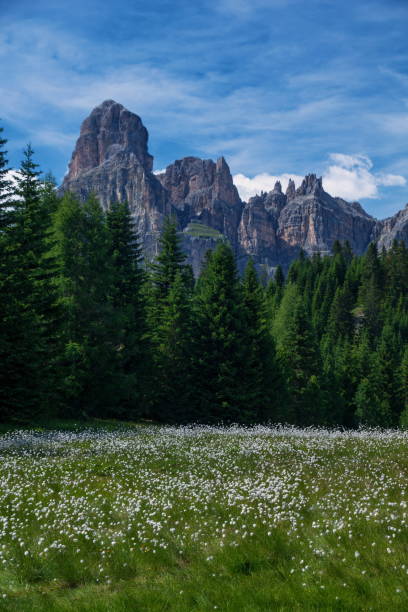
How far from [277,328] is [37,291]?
63.9 m

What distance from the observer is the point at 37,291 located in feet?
97.3

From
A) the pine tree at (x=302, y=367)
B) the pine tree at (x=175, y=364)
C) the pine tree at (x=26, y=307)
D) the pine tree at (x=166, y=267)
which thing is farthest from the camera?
the pine tree at (x=302, y=367)

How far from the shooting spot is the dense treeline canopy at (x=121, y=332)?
2809 centimetres

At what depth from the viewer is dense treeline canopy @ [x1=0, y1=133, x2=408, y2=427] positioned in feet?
92.2

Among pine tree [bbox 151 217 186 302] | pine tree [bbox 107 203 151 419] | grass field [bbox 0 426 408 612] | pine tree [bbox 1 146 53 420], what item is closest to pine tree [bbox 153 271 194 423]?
pine tree [bbox 107 203 151 419]

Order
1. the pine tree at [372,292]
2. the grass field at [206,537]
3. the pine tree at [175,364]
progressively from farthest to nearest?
the pine tree at [372,292], the pine tree at [175,364], the grass field at [206,537]

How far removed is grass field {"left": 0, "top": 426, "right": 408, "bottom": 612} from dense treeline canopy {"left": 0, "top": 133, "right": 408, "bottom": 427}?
1614 centimetres

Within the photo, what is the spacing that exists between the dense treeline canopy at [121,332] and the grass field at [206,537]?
53.0ft

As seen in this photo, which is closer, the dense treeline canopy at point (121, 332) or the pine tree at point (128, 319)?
the dense treeline canopy at point (121, 332)

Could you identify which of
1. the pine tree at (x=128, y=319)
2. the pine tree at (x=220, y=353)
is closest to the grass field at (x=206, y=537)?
the pine tree at (x=128, y=319)

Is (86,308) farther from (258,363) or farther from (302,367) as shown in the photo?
(302,367)

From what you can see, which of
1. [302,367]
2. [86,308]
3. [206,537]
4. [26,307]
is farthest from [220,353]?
[206,537]

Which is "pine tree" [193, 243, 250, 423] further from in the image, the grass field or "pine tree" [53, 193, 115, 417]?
the grass field

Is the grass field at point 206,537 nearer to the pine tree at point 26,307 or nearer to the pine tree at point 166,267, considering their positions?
the pine tree at point 26,307
